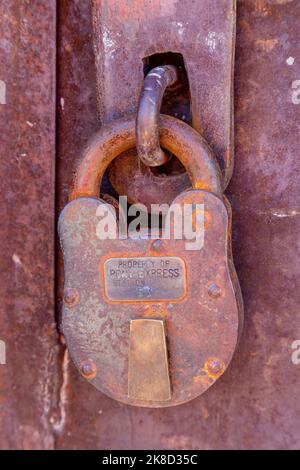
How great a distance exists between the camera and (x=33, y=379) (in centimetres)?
80

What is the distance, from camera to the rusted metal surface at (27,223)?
77cm

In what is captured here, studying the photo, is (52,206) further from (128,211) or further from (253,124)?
(253,124)

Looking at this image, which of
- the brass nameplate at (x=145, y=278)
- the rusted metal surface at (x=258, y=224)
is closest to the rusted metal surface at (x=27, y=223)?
the rusted metal surface at (x=258, y=224)

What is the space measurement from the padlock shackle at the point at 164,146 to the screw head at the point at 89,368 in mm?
201

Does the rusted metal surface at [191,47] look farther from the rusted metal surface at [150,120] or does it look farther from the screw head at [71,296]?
the screw head at [71,296]

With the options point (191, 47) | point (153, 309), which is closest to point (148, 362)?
point (153, 309)

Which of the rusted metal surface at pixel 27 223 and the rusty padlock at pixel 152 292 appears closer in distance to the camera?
the rusty padlock at pixel 152 292

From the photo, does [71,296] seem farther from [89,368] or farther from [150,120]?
[150,120]

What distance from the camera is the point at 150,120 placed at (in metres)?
0.62

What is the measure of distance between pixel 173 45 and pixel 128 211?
0.21 metres

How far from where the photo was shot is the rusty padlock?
2.19 ft

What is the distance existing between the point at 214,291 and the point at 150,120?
206 mm

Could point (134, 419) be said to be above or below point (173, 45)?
below
